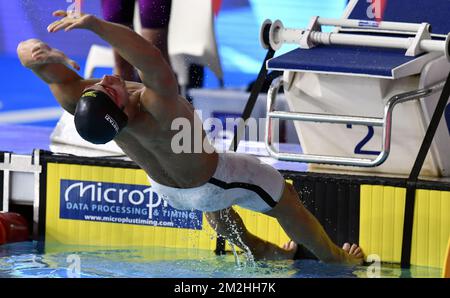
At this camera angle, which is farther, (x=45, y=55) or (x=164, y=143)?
(x=164, y=143)

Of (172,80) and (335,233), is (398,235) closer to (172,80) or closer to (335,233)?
(335,233)

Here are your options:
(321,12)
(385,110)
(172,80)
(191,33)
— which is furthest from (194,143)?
(321,12)

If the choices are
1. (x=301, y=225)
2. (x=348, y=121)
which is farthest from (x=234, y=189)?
(x=348, y=121)

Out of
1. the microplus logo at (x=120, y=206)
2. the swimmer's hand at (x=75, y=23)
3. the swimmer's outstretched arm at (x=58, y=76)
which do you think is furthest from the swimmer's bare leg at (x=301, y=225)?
the swimmer's hand at (x=75, y=23)

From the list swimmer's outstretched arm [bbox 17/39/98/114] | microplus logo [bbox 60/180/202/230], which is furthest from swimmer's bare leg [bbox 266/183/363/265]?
swimmer's outstretched arm [bbox 17/39/98/114]

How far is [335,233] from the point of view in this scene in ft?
18.1

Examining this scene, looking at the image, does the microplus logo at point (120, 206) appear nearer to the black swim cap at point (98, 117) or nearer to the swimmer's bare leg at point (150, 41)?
the swimmer's bare leg at point (150, 41)

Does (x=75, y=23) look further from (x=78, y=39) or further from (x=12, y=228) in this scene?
(x=78, y=39)

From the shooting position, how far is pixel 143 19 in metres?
6.60

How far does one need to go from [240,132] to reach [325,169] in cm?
42

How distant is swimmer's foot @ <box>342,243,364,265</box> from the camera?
537 cm

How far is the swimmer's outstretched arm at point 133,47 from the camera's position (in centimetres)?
420

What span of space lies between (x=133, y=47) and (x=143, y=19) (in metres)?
2.26
